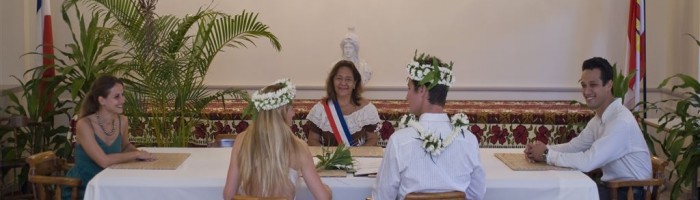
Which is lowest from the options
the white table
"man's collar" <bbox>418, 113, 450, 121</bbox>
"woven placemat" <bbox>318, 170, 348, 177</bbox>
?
the white table

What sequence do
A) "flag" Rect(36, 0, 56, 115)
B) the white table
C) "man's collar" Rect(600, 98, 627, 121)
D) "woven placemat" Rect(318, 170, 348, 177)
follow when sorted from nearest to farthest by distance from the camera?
the white table < "woven placemat" Rect(318, 170, 348, 177) < "man's collar" Rect(600, 98, 627, 121) < "flag" Rect(36, 0, 56, 115)

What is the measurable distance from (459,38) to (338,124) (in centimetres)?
291

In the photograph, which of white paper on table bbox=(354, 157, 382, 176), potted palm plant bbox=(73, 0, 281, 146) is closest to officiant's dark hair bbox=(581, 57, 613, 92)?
white paper on table bbox=(354, 157, 382, 176)

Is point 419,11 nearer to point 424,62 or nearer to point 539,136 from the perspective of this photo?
point 539,136

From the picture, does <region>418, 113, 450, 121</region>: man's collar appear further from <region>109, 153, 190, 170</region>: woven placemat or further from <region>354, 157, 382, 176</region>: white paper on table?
<region>109, 153, 190, 170</region>: woven placemat

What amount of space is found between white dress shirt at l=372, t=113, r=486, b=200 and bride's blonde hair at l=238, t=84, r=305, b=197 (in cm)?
39

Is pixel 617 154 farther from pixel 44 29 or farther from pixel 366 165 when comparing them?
pixel 44 29

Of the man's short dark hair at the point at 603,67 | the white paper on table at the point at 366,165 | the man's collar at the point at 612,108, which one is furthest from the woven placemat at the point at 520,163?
the white paper on table at the point at 366,165

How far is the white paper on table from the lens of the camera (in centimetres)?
433

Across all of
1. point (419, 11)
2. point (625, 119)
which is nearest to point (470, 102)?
point (419, 11)

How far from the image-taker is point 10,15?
7352 millimetres

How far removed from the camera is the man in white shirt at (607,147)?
4.36 metres

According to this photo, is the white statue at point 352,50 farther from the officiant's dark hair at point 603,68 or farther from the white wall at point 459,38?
the officiant's dark hair at point 603,68

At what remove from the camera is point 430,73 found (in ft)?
12.4
